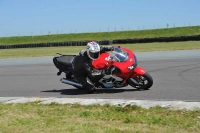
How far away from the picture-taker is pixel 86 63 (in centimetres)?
1087

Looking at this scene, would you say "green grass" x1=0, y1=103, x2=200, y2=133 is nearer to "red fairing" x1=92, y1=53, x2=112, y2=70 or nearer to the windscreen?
"red fairing" x1=92, y1=53, x2=112, y2=70

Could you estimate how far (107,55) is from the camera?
35.6ft

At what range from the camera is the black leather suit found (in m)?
10.9

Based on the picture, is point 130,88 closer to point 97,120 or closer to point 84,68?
point 84,68

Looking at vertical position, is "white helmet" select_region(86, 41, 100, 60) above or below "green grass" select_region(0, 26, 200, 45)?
above

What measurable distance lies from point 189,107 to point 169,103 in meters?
0.59

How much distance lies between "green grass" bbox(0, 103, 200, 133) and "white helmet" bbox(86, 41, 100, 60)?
2379mm

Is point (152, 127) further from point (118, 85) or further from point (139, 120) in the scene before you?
point (118, 85)

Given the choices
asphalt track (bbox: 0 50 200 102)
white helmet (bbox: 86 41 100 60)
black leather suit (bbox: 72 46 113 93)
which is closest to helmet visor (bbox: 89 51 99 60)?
white helmet (bbox: 86 41 100 60)

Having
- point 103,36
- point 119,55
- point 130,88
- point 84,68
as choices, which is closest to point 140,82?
point 130,88

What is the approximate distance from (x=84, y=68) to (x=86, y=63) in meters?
0.14

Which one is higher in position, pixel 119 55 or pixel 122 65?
pixel 119 55

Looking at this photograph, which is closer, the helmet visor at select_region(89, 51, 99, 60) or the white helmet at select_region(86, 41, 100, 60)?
the white helmet at select_region(86, 41, 100, 60)

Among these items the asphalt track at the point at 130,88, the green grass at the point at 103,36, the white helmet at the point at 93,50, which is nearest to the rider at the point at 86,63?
the white helmet at the point at 93,50
